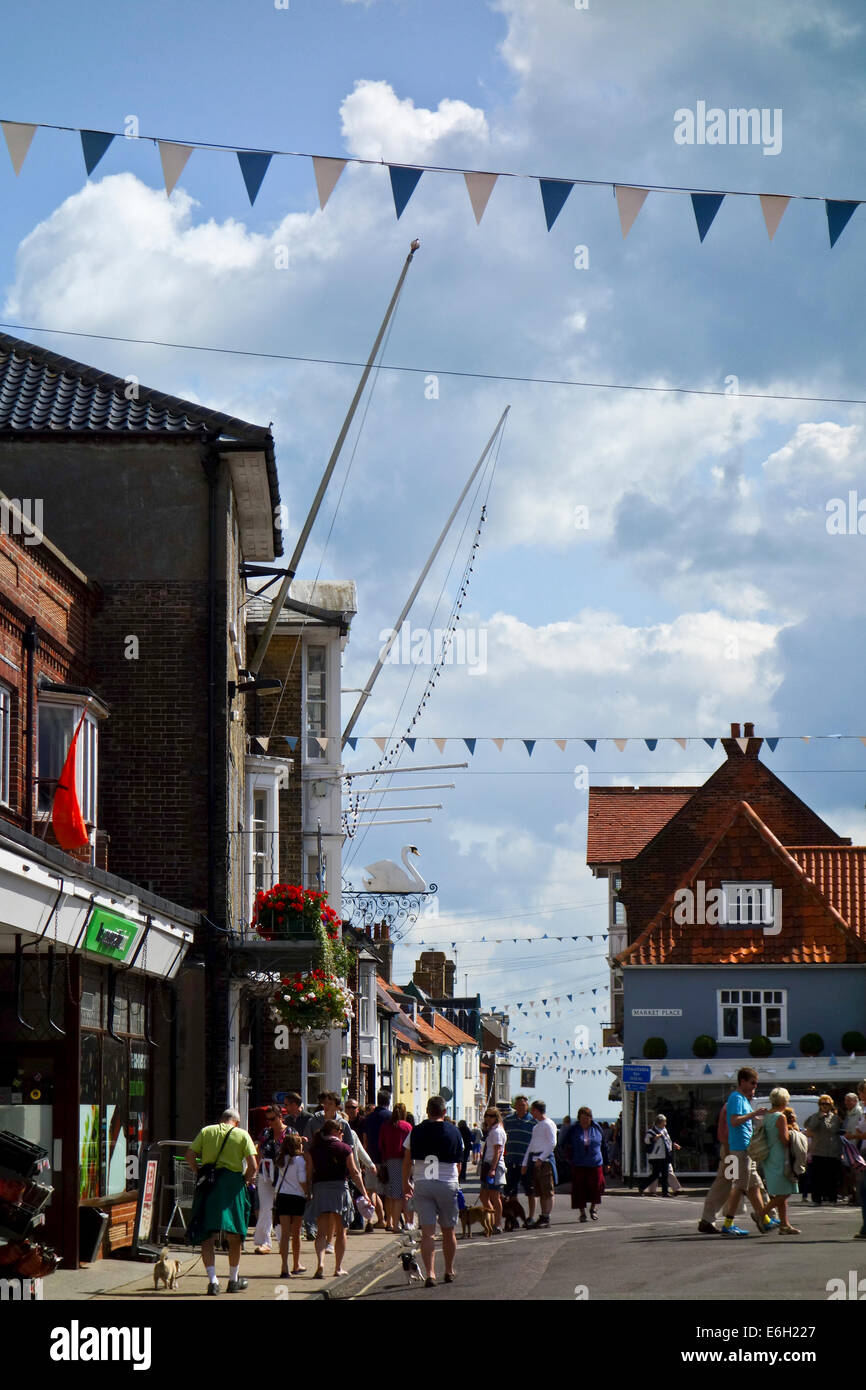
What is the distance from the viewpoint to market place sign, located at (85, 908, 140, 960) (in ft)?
54.4

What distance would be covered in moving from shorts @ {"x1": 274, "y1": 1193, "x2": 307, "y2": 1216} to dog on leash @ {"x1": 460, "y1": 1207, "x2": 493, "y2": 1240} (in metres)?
4.57

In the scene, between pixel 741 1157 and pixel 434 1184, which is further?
pixel 741 1157

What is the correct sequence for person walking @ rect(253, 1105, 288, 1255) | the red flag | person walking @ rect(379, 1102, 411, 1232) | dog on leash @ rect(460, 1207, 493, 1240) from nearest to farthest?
the red flag
person walking @ rect(253, 1105, 288, 1255)
dog on leash @ rect(460, 1207, 493, 1240)
person walking @ rect(379, 1102, 411, 1232)

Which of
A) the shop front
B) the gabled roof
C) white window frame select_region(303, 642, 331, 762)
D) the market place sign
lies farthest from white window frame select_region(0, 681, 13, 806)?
the gabled roof

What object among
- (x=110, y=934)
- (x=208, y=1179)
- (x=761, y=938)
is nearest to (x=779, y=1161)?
(x=208, y=1179)

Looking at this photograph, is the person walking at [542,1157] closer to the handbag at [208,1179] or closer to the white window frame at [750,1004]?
the handbag at [208,1179]

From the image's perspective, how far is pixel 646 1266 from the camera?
1509 cm

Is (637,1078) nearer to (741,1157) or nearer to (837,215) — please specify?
(741,1157)

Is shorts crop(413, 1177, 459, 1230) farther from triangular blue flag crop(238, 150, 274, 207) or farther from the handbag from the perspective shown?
triangular blue flag crop(238, 150, 274, 207)

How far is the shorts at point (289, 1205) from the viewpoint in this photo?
53.0 feet

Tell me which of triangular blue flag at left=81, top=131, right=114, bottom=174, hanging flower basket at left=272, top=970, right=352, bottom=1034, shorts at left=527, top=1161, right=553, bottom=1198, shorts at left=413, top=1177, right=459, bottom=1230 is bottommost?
shorts at left=527, top=1161, right=553, bottom=1198

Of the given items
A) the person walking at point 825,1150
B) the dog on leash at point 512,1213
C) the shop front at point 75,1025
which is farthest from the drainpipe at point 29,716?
the person walking at point 825,1150

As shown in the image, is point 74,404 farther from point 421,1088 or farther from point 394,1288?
point 421,1088

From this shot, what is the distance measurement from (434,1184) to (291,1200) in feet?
6.48
